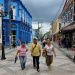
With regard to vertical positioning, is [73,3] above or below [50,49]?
above

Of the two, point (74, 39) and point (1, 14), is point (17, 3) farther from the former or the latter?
point (1, 14)

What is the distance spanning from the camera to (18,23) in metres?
53.5

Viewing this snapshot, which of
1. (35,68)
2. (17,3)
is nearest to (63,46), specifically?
(17,3)

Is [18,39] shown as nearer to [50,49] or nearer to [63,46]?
[63,46]

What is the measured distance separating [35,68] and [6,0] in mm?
34658

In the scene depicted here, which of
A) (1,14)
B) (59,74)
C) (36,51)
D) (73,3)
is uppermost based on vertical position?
(73,3)

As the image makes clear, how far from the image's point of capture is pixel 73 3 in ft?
125

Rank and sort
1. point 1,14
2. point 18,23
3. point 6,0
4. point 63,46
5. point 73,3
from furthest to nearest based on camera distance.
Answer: point 18,23 < point 6,0 < point 63,46 < point 73,3 < point 1,14

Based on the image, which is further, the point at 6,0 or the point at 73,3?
the point at 6,0

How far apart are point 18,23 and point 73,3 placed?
17.6m

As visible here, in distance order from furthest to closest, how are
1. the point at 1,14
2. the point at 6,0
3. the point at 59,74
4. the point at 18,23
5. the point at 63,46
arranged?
the point at 18,23, the point at 6,0, the point at 63,46, the point at 1,14, the point at 59,74

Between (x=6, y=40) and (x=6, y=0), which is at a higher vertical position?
(x=6, y=0)

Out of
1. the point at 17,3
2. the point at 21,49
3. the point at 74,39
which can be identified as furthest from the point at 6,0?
the point at 21,49

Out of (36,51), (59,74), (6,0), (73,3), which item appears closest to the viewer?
(59,74)
